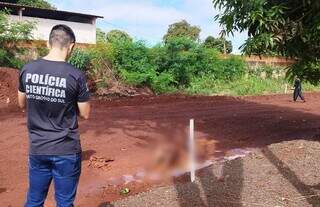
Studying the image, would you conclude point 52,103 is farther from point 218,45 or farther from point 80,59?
point 218,45

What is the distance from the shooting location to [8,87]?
1739 cm

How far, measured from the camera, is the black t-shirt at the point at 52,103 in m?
4.33

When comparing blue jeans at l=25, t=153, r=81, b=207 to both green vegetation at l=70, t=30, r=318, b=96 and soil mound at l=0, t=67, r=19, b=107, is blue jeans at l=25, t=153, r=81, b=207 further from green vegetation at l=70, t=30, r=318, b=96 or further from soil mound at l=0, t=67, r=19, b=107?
green vegetation at l=70, t=30, r=318, b=96

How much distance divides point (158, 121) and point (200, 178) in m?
6.39

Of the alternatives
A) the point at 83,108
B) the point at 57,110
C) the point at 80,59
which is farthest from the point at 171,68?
the point at 57,110

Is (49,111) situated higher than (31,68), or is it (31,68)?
(31,68)

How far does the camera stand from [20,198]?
24.7 ft

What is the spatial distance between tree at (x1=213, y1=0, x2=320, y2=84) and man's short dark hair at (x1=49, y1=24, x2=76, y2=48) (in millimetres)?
4630

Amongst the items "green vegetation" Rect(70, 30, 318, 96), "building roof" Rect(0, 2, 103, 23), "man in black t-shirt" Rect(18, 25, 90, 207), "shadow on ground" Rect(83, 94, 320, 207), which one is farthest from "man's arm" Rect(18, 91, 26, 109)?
"building roof" Rect(0, 2, 103, 23)

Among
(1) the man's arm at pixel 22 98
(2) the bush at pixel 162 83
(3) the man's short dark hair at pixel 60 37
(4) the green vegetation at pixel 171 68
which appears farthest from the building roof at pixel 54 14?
(3) the man's short dark hair at pixel 60 37

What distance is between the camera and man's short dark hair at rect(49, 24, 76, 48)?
174 inches

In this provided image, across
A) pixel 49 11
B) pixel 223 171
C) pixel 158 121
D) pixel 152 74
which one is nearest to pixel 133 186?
pixel 223 171

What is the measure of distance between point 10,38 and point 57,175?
17.4 meters

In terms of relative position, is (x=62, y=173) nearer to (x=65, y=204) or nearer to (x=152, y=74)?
(x=65, y=204)
